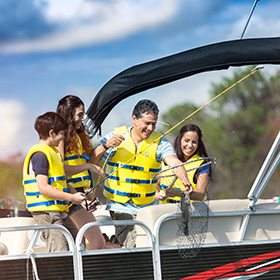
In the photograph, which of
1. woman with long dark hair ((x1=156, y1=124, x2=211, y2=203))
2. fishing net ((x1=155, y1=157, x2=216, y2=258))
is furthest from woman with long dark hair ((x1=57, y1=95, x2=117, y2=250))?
woman with long dark hair ((x1=156, y1=124, x2=211, y2=203))

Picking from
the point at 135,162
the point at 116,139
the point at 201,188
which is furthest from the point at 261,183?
the point at 116,139

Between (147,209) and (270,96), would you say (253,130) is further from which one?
(147,209)

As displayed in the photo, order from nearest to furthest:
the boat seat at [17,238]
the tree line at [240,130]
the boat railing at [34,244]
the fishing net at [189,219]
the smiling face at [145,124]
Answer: the boat railing at [34,244]
the fishing net at [189,219]
the smiling face at [145,124]
the boat seat at [17,238]
the tree line at [240,130]

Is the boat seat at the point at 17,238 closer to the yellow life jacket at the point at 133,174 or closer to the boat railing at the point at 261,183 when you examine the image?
the yellow life jacket at the point at 133,174

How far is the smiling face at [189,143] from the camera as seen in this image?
18.5 ft

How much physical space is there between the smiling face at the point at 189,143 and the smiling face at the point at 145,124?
1.87 ft

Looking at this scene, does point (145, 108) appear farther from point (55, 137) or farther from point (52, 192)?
point (52, 192)

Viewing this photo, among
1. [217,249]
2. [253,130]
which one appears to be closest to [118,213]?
[217,249]

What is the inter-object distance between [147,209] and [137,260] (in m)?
0.39

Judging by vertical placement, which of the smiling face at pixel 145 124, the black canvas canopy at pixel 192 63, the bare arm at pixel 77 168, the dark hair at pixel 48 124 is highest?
the black canvas canopy at pixel 192 63

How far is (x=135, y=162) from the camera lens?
5168 mm

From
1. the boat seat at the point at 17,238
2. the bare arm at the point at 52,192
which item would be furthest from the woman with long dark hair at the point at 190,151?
the boat seat at the point at 17,238

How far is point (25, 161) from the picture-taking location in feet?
15.0

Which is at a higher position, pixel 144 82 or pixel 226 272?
pixel 144 82
